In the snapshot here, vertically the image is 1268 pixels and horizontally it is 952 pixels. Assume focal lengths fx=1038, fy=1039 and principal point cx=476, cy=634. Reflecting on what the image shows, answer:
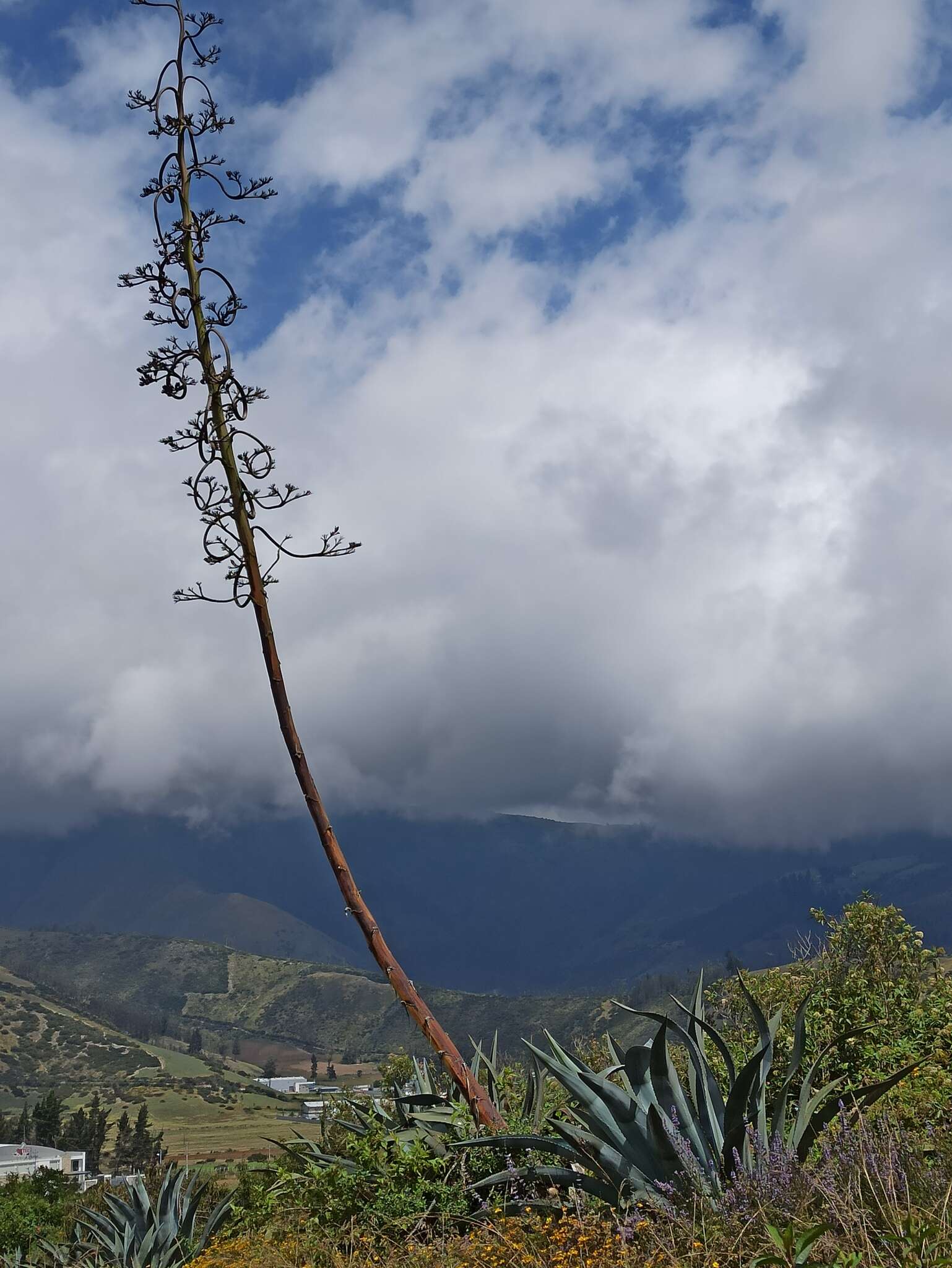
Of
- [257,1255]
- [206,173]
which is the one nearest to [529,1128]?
[257,1255]

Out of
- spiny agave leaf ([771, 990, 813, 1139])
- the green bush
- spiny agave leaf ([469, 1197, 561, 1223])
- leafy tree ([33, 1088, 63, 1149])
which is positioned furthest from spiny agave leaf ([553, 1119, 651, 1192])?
leafy tree ([33, 1088, 63, 1149])

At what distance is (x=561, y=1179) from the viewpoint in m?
6.31

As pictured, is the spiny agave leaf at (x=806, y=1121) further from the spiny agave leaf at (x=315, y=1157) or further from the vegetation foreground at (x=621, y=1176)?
the spiny agave leaf at (x=315, y=1157)

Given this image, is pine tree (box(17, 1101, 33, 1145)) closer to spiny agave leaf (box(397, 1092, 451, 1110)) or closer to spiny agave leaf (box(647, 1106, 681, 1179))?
spiny agave leaf (box(397, 1092, 451, 1110))

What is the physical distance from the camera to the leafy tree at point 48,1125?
92.9 metres

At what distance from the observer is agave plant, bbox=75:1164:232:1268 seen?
9219 mm

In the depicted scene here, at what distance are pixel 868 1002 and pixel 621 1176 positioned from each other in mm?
8342

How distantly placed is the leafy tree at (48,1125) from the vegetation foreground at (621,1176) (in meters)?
97.7

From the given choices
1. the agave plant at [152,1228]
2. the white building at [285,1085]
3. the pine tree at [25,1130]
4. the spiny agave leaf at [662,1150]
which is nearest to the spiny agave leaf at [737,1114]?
the spiny agave leaf at [662,1150]

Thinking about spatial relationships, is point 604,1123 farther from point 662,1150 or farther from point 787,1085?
point 787,1085

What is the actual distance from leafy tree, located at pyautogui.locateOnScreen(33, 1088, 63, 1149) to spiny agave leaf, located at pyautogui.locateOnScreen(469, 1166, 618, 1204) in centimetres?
10075

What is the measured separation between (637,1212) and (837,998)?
9.37m

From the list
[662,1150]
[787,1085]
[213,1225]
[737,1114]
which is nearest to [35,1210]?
[213,1225]

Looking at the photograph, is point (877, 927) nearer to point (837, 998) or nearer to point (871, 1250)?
point (837, 998)
